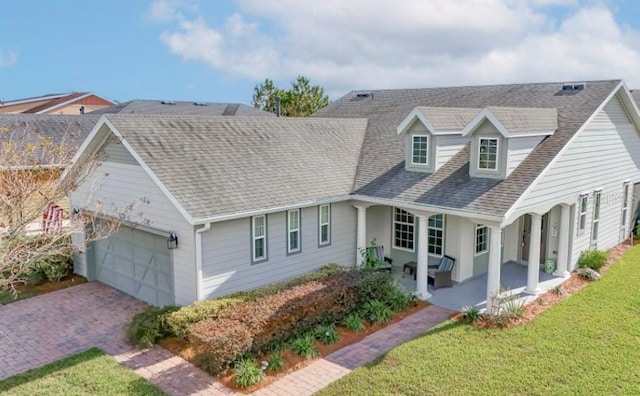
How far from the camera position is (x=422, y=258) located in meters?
14.9

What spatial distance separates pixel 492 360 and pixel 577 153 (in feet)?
27.3

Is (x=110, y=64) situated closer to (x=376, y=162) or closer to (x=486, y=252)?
(x=376, y=162)

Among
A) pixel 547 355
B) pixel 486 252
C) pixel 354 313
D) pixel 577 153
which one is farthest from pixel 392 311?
pixel 577 153

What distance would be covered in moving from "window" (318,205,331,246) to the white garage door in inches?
186

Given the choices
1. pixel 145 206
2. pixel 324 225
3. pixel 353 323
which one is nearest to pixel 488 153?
pixel 324 225

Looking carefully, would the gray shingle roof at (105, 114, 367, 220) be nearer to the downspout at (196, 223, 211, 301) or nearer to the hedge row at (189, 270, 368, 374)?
the downspout at (196, 223, 211, 301)

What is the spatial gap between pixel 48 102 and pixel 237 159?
51448 mm

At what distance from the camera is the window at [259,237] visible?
45.9ft

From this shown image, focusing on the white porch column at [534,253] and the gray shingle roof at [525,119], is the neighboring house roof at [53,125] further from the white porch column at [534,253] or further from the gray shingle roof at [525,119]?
the white porch column at [534,253]

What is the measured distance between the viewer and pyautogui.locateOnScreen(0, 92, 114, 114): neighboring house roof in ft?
176

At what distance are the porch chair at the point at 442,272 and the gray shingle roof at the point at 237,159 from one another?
394 cm

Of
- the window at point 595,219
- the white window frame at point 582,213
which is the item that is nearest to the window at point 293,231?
the white window frame at point 582,213

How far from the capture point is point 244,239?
13758 mm

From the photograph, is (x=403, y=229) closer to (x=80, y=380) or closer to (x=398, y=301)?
(x=398, y=301)
